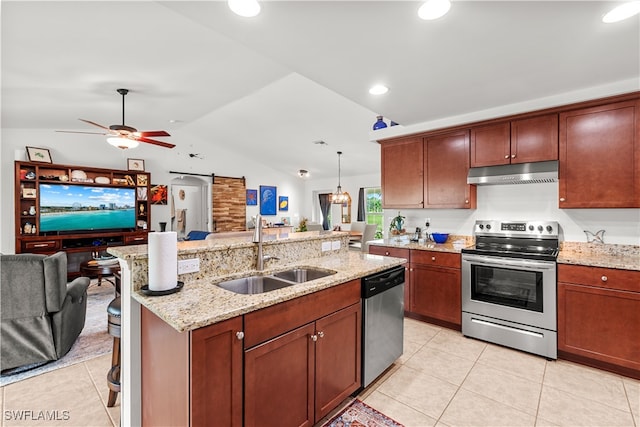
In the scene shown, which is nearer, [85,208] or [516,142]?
[516,142]

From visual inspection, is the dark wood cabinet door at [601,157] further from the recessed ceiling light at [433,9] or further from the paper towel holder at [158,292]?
the paper towel holder at [158,292]

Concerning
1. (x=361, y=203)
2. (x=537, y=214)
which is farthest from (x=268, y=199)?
(x=537, y=214)

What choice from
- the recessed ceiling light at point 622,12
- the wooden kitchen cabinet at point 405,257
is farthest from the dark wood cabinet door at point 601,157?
the wooden kitchen cabinet at point 405,257

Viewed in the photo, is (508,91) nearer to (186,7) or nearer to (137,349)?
(186,7)

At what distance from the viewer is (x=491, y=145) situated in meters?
3.24

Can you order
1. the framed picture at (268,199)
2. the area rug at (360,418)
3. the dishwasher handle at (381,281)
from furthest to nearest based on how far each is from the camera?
1. the framed picture at (268,199)
2. the dishwasher handle at (381,281)
3. the area rug at (360,418)

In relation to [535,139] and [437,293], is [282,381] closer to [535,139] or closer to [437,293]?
[437,293]

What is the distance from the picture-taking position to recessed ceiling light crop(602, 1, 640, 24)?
1.54m

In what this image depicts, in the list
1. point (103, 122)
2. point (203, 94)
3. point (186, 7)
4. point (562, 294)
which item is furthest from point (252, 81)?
point (562, 294)

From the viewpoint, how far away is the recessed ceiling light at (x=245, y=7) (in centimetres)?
151

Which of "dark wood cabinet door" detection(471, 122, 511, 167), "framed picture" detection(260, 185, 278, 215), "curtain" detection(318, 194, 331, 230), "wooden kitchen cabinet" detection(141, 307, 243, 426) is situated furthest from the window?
"wooden kitchen cabinet" detection(141, 307, 243, 426)

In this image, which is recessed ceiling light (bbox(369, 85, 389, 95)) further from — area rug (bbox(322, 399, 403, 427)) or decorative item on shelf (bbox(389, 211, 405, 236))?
area rug (bbox(322, 399, 403, 427))

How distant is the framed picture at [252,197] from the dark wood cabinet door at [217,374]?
7401 millimetres

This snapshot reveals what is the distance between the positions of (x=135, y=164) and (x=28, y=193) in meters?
1.80
